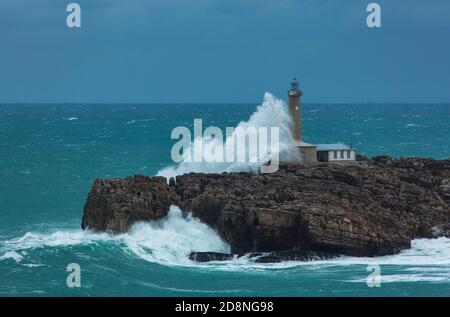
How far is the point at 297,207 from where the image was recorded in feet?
141

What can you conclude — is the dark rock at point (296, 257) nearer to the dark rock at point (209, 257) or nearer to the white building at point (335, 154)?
the dark rock at point (209, 257)

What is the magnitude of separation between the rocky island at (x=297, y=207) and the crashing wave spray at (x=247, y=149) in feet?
5.75

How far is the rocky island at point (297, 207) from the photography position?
4262 centimetres

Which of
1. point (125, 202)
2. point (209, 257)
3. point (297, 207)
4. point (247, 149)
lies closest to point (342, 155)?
point (247, 149)

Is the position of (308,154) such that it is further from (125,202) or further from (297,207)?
(125,202)

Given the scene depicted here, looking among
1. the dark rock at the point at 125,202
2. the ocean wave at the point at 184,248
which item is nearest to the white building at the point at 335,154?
the ocean wave at the point at 184,248

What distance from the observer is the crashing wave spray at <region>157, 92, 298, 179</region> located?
50.5m

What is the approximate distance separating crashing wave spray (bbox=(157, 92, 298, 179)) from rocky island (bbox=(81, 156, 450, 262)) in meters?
1.75

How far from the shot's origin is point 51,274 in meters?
41.3

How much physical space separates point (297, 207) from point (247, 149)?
954cm

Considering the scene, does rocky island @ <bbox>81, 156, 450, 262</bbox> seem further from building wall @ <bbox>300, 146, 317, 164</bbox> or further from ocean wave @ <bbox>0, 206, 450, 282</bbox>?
building wall @ <bbox>300, 146, 317, 164</bbox>
